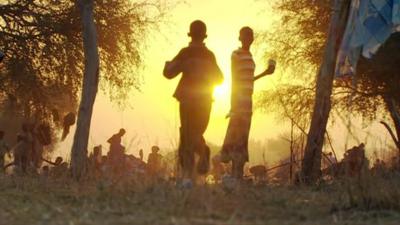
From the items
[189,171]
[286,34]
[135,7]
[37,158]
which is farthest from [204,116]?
[286,34]

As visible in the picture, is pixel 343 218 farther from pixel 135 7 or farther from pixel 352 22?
pixel 135 7

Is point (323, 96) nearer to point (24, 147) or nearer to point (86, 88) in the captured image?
point (86, 88)

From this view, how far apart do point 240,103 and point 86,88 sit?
3223mm

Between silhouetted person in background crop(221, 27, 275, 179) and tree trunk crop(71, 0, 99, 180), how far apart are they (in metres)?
2.96

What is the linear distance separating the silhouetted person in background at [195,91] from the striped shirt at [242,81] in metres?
1.01

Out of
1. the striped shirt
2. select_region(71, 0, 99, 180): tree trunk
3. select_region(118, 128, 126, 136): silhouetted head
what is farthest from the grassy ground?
select_region(118, 128, 126, 136): silhouetted head

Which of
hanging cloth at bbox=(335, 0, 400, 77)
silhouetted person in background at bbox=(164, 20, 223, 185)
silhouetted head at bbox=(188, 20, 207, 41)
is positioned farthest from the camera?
hanging cloth at bbox=(335, 0, 400, 77)

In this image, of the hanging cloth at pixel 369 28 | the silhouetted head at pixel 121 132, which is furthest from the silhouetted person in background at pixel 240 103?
the silhouetted head at pixel 121 132

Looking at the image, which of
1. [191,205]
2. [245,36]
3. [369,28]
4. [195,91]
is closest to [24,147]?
[245,36]

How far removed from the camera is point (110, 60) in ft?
56.6

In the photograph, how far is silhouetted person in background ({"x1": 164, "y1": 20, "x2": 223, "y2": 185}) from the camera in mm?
7238

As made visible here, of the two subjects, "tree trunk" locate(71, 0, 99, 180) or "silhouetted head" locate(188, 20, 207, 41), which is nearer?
"silhouetted head" locate(188, 20, 207, 41)

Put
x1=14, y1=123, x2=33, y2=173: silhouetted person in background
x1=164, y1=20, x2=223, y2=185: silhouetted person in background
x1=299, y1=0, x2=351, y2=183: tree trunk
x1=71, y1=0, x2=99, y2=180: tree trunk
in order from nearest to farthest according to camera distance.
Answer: x1=164, y1=20, x2=223, y2=185: silhouetted person in background → x1=299, y1=0, x2=351, y2=183: tree trunk → x1=71, y1=0, x2=99, y2=180: tree trunk → x1=14, y1=123, x2=33, y2=173: silhouetted person in background

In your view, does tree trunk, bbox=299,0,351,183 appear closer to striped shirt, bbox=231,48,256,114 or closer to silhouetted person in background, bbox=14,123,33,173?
striped shirt, bbox=231,48,256,114
